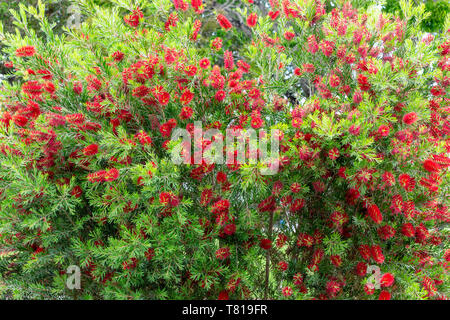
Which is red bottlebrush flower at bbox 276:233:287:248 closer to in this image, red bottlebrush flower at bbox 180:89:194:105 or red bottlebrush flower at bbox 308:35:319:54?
red bottlebrush flower at bbox 180:89:194:105

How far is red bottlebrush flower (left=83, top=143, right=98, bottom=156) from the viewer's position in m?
2.53

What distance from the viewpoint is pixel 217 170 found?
288 centimetres

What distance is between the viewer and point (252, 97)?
8.89 ft

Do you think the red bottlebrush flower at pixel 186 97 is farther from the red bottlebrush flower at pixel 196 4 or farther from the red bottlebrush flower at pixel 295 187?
the red bottlebrush flower at pixel 295 187

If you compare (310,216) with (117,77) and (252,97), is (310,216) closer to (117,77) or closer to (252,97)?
(252,97)

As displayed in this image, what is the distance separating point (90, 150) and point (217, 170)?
2.73ft

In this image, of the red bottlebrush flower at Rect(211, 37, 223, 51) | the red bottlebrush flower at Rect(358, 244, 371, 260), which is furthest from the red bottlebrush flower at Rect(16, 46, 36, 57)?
the red bottlebrush flower at Rect(358, 244, 371, 260)

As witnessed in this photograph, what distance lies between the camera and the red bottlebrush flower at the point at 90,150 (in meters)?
2.53

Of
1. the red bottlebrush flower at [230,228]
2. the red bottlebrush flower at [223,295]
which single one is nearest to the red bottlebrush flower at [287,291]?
the red bottlebrush flower at [223,295]

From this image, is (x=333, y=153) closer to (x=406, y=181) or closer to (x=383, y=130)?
(x=383, y=130)

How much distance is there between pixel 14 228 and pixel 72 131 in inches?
31.2

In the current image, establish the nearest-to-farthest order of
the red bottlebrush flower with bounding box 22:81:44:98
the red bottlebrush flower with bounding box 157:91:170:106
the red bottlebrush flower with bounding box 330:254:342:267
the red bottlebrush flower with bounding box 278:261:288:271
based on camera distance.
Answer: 1. the red bottlebrush flower with bounding box 157:91:170:106
2. the red bottlebrush flower with bounding box 22:81:44:98
3. the red bottlebrush flower with bounding box 330:254:342:267
4. the red bottlebrush flower with bounding box 278:261:288:271

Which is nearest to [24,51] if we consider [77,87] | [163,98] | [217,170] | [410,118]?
[77,87]
